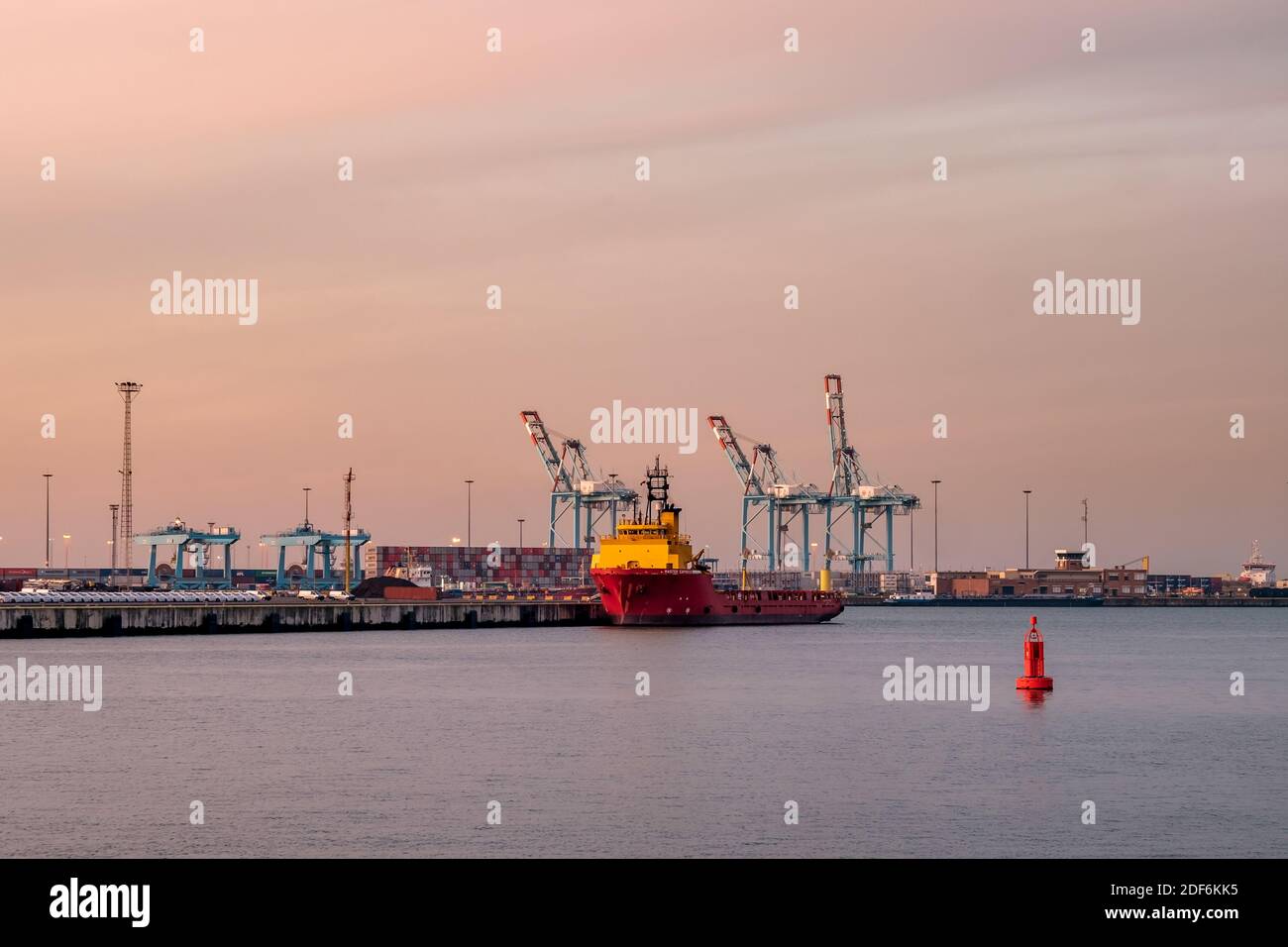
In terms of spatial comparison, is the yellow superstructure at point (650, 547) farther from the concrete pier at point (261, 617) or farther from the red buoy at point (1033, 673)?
the red buoy at point (1033, 673)

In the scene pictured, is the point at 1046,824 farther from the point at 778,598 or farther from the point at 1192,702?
the point at 778,598

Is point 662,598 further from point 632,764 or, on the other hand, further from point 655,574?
point 632,764

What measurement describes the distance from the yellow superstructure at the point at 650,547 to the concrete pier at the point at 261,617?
1422 cm

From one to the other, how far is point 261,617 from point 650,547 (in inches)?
1010

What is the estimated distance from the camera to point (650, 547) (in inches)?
4136

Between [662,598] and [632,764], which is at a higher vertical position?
→ [662,598]

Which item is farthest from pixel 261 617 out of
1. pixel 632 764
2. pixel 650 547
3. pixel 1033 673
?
pixel 632 764

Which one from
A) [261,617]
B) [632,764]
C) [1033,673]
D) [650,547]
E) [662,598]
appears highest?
[650,547]

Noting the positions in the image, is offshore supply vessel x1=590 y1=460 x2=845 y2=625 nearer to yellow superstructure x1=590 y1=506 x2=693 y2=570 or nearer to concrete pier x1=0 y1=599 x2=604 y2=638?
yellow superstructure x1=590 y1=506 x2=693 y2=570

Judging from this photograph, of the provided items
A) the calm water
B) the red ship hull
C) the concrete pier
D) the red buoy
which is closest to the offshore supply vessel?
the red ship hull

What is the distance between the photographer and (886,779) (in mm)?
34750

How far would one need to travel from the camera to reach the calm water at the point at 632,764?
27688 millimetres

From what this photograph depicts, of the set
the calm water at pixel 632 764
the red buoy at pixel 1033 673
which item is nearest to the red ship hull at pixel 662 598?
the calm water at pixel 632 764
